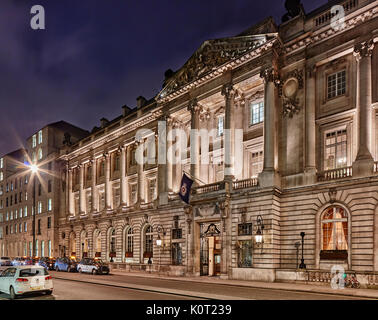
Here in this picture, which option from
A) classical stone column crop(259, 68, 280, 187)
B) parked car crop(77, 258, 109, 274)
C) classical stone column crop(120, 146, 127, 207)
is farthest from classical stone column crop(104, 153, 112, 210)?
classical stone column crop(259, 68, 280, 187)

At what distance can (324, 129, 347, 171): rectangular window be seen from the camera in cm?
2795

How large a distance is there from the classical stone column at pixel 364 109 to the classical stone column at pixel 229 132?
10585mm

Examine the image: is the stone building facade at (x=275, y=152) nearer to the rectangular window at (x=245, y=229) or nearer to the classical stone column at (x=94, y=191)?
the rectangular window at (x=245, y=229)

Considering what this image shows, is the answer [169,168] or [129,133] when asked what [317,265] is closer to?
[169,168]

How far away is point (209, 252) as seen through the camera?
35.6 m

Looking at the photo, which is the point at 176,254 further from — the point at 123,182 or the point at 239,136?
the point at 123,182

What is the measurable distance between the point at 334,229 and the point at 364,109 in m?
8.28

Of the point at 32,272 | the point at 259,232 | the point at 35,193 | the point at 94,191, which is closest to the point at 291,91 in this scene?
the point at 259,232

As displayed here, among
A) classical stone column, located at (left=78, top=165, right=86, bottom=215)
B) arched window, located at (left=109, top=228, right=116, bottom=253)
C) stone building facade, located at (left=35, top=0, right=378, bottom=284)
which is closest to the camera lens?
stone building facade, located at (left=35, top=0, right=378, bottom=284)

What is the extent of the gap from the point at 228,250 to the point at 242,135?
10.0m

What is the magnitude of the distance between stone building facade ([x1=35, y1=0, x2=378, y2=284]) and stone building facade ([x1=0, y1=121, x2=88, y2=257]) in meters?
28.9

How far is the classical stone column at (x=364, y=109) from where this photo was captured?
25.6 meters

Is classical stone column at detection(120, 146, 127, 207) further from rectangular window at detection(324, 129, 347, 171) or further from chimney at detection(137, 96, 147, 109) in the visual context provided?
rectangular window at detection(324, 129, 347, 171)

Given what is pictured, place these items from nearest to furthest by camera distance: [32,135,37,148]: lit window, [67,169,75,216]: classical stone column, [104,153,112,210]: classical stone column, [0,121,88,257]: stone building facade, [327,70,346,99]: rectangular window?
1. [327,70,346,99]: rectangular window
2. [104,153,112,210]: classical stone column
3. [67,169,75,216]: classical stone column
4. [0,121,88,257]: stone building facade
5. [32,135,37,148]: lit window
